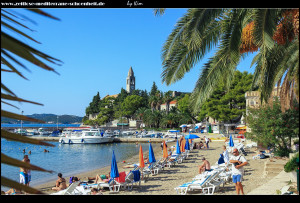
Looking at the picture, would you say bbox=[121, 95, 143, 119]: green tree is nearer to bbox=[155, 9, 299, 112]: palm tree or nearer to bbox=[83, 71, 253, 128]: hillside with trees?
bbox=[83, 71, 253, 128]: hillside with trees

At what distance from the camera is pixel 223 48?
6.68m

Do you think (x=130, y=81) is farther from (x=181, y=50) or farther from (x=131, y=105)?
(x=181, y=50)

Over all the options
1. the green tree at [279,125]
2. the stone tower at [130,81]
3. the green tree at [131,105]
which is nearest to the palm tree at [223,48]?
the green tree at [279,125]

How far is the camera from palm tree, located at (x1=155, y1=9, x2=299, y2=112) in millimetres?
5770

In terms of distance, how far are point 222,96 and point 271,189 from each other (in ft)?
149

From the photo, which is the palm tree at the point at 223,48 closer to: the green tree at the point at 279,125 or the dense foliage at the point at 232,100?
the green tree at the point at 279,125

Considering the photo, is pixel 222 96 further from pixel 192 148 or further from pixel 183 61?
pixel 183 61

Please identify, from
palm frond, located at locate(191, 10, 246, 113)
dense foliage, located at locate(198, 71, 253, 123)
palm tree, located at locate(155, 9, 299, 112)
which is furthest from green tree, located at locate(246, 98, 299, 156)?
dense foliage, located at locate(198, 71, 253, 123)

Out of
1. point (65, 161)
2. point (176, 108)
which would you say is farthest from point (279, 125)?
point (176, 108)

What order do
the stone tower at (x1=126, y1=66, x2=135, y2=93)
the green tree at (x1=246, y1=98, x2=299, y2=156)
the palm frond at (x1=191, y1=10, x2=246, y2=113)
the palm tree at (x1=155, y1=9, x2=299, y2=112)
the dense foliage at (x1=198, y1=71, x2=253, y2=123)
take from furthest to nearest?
1. the stone tower at (x1=126, y1=66, x2=135, y2=93)
2. the dense foliage at (x1=198, y1=71, x2=253, y2=123)
3. the green tree at (x1=246, y1=98, x2=299, y2=156)
4. the palm frond at (x1=191, y1=10, x2=246, y2=113)
5. the palm tree at (x1=155, y1=9, x2=299, y2=112)


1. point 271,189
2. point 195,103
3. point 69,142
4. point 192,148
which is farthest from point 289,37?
point 69,142

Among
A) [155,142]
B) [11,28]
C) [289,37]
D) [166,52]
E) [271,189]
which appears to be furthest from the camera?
[155,142]

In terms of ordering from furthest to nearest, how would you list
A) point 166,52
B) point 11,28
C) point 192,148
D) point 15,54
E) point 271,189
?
1. point 192,148
2. point 271,189
3. point 166,52
4. point 11,28
5. point 15,54

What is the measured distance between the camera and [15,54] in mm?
1224
